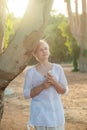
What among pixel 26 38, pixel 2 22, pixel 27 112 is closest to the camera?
pixel 26 38

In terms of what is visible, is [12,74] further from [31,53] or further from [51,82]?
[51,82]

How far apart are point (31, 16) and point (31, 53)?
457mm

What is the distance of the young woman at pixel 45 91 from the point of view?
4.55 m

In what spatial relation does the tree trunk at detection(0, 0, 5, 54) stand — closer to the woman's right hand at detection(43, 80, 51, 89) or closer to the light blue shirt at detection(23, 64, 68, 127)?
the light blue shirt at detection(23, 64, 68, 127)

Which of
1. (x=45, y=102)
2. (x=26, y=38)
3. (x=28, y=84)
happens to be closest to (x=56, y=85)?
(x=45, y=102)

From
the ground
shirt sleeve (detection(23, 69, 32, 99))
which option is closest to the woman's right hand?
shirt sleeve (detection(23, 69, 32, 99))

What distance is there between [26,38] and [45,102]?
3.05 feet

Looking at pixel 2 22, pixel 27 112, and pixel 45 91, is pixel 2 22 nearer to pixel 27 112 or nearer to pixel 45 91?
pixel 45 91

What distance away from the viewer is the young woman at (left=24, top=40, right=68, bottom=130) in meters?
4.55

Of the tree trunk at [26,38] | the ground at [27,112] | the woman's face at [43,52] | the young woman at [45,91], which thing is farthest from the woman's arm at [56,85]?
the ground at [27,112]

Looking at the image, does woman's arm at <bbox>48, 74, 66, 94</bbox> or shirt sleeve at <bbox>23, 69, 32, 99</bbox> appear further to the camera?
shirt sleeve at <bbox>23, 69, 32, 99</bbox>

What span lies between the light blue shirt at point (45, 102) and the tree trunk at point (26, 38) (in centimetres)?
52

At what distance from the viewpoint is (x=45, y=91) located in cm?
457

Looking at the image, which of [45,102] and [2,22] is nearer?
[45,102]
